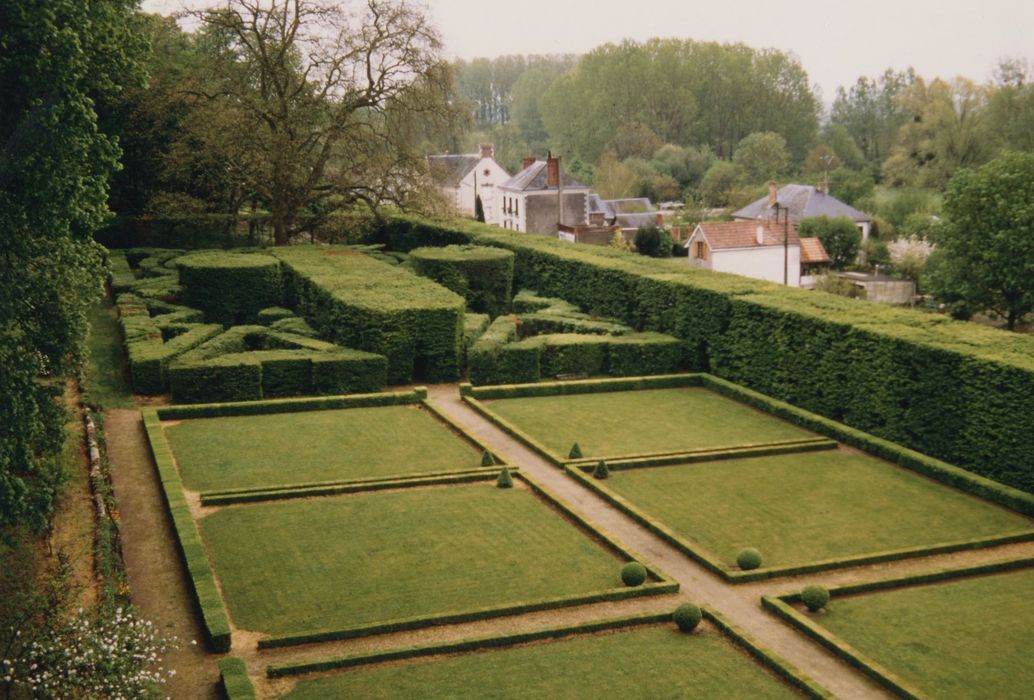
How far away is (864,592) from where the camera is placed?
1909cm

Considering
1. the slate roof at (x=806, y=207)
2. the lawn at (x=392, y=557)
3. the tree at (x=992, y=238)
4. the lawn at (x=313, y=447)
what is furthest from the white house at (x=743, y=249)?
the lawn at (x=392, y=557)

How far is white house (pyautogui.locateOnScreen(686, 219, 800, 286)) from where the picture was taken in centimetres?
6025

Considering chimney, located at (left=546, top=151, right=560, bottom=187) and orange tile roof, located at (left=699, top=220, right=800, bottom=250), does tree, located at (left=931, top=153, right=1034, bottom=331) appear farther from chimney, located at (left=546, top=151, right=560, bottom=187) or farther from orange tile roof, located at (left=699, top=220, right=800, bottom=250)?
chimney, located at (left=546, top=151, right=560, bottom=187)

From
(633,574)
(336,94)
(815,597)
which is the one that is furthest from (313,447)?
(336,94)

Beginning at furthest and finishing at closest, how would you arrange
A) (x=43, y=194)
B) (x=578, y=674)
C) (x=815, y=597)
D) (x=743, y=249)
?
(x=743, y=249)
(x=815, y=597)
(x=43, y=194)
(x=578, y=674)

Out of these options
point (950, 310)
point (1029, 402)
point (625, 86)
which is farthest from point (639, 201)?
point (1029, 402)

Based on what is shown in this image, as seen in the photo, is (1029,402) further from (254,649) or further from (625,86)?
(625,86)

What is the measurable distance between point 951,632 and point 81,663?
43.0ft

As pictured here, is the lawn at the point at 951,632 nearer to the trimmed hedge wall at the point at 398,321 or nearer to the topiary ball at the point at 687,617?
the topiary ball at the point at 687,617

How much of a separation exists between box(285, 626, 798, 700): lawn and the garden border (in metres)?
1.31

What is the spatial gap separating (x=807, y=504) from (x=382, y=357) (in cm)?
1389

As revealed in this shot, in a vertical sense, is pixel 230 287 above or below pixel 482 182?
below

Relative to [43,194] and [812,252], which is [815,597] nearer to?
[43,194]

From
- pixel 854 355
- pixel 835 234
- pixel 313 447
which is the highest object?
pixel 835 234
